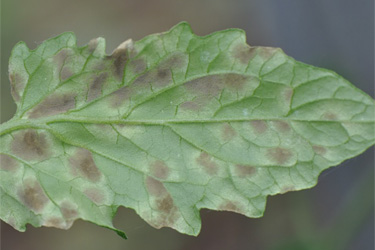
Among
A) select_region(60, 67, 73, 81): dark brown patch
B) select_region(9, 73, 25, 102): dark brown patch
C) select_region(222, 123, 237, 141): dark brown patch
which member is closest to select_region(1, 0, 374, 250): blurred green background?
select_region(9, 73, 25, 102): dark brown patch

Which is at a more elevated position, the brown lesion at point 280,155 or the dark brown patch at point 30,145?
the dark brown patch at point 30,145

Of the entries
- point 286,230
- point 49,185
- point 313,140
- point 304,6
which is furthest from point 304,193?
point 49,185

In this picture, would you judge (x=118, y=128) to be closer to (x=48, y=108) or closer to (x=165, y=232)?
(x=48, y=108)

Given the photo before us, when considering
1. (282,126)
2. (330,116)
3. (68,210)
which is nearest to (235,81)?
(282,126)

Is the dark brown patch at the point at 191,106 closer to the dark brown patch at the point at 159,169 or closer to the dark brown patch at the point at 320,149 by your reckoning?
the dark brown patch at the point at 159,169

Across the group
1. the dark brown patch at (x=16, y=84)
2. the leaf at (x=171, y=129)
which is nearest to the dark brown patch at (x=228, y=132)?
the leaf at (x=171, y=129)

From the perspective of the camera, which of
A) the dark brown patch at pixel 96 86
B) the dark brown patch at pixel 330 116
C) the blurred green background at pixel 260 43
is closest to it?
the dark brown patch at pixel 330 116
